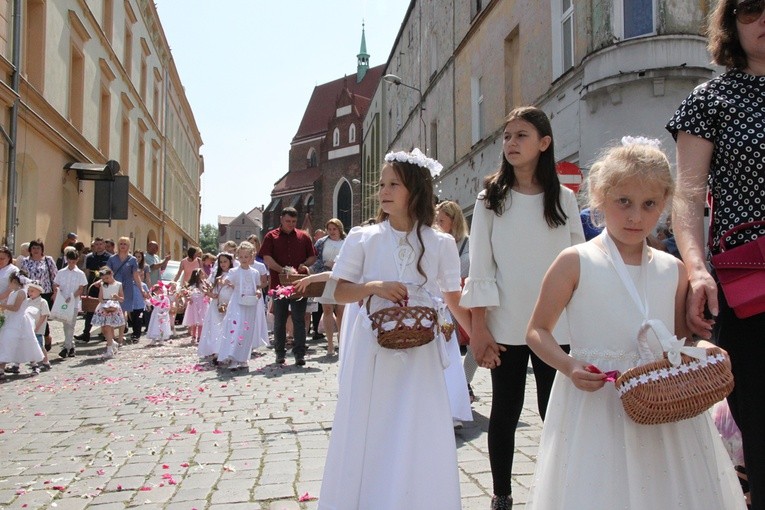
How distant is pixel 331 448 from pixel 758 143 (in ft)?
6.89

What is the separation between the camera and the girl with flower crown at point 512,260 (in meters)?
3.07

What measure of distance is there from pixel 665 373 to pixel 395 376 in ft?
4.80

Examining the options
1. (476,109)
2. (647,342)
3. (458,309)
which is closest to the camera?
(647,342)

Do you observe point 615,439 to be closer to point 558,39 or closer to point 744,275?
point 744,275

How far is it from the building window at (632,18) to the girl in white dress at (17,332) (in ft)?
32.8

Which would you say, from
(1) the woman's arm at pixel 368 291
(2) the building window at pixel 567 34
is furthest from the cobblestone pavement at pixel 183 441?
(2) the building window at pixel 567 34

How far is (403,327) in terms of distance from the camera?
2906mm

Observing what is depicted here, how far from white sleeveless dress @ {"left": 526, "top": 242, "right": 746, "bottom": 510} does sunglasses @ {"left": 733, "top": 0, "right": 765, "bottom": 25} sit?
33.1 inches

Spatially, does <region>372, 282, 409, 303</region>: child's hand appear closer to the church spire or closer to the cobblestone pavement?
the cobblestone pavement

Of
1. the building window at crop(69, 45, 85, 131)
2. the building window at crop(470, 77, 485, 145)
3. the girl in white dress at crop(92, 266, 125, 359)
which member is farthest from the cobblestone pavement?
the building window at crop(470, 77, 485, 145)

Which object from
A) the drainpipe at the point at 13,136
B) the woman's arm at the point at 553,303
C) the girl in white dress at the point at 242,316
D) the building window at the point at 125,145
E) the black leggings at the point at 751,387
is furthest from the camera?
the building window at the point at 125,145

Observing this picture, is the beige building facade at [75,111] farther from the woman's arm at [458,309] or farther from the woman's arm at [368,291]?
the woman's arm at [458,309]

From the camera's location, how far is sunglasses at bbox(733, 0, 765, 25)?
223 cm

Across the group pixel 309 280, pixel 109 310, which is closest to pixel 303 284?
pixel 309 280
